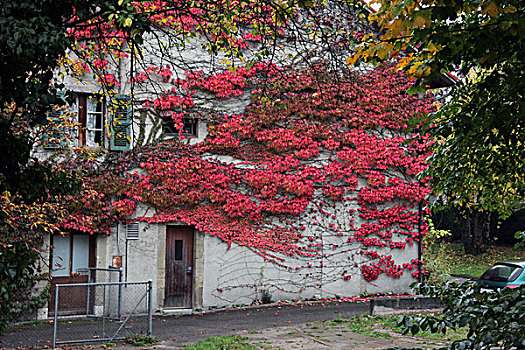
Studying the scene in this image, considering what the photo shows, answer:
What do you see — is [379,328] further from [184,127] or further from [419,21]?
[419,21]

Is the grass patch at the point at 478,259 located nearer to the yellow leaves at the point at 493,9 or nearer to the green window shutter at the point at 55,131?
the green window shutter at the point at 55,131

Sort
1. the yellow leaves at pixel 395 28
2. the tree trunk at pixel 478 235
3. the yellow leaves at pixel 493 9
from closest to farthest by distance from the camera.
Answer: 1. the yellow leaves at pixel 493 9
2. the yellow leaves at pixel 395 28
3. the tree trunk at pixel 478 235

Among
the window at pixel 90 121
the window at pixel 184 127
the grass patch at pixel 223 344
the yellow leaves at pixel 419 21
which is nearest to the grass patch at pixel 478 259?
the window at pixel 184 127

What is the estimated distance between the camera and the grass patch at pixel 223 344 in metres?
9.30

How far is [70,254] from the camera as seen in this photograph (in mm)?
13492

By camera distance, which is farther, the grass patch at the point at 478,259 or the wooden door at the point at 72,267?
the grass patch at the point at 478,259

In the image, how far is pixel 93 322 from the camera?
12.2 metres

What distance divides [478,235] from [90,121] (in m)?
22.8

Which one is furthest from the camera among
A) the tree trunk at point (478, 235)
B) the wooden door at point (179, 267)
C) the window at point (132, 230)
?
the tree trunk at point (478, 235)

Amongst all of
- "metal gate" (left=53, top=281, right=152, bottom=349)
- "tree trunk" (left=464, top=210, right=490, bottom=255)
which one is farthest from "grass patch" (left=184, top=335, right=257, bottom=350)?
"tree trunk" (left=464, top=210, right=490, bottom=255)

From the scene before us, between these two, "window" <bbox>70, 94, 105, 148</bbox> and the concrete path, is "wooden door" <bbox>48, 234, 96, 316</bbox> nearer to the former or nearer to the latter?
the concrete path

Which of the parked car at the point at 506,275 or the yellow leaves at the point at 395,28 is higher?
the yellow leaves at the point at 395,28

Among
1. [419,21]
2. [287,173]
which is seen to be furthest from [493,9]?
[287,173]

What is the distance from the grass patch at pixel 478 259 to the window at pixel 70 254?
18.3 m
